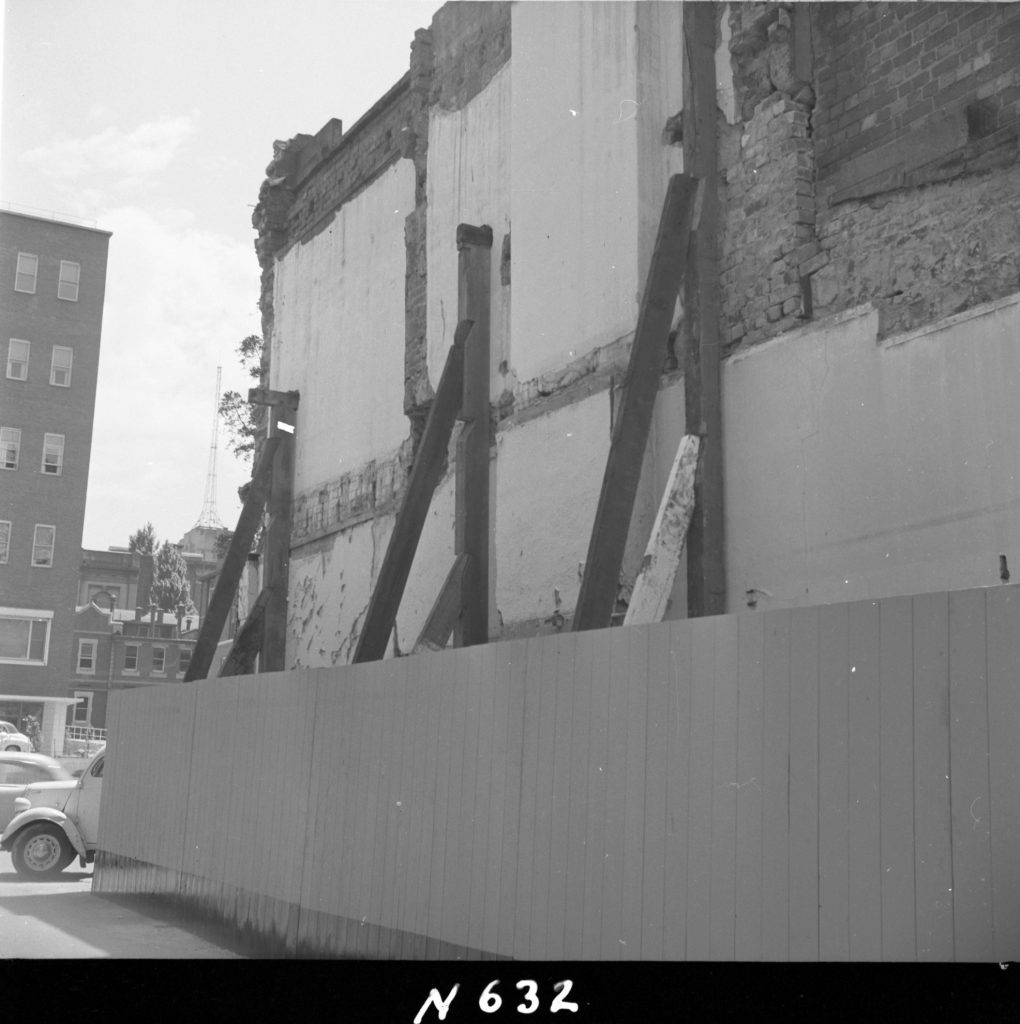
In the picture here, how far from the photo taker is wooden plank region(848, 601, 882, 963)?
509 centimetres

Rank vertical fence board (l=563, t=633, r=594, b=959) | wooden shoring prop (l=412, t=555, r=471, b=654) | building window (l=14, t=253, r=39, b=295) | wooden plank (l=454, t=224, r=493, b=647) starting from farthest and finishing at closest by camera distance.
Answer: building window (l=14, t=253, r=39, b=295) < wooden plank (l=454, t=224, r=493, b=647) < wooden shoring prop (l=412, t=555, r=471, b=654) < vertical fence board (l=563, t=633, r=594, b=959)

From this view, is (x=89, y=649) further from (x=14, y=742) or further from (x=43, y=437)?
(x=43, y=437)

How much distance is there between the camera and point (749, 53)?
30.4 feet

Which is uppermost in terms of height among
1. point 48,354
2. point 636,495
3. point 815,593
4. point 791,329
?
point 48,354

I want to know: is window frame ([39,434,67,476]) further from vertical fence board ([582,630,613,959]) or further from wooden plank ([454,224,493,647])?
vertical fence board ([582,630,613,959])

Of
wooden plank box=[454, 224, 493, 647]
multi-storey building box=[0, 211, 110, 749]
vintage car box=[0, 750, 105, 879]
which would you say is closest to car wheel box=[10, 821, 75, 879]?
vintage car box=[0, 750, 105, 879]

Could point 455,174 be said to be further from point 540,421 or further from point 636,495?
point 636,495

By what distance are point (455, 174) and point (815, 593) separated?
22.4 ft

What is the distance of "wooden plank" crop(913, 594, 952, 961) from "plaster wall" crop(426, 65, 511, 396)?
7144mm

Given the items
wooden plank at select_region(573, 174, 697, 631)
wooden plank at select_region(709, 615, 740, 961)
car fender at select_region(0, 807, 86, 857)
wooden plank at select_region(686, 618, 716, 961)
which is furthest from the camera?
car fender at select_region(0, 807, 86, 857)

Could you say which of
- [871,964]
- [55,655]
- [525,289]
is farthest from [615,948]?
[55,655]

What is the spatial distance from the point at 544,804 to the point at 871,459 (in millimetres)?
2869

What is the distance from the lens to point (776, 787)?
18.3 feet

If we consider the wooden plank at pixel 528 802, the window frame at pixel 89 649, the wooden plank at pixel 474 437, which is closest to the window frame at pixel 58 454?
the wooden plank at pixel 474 437
